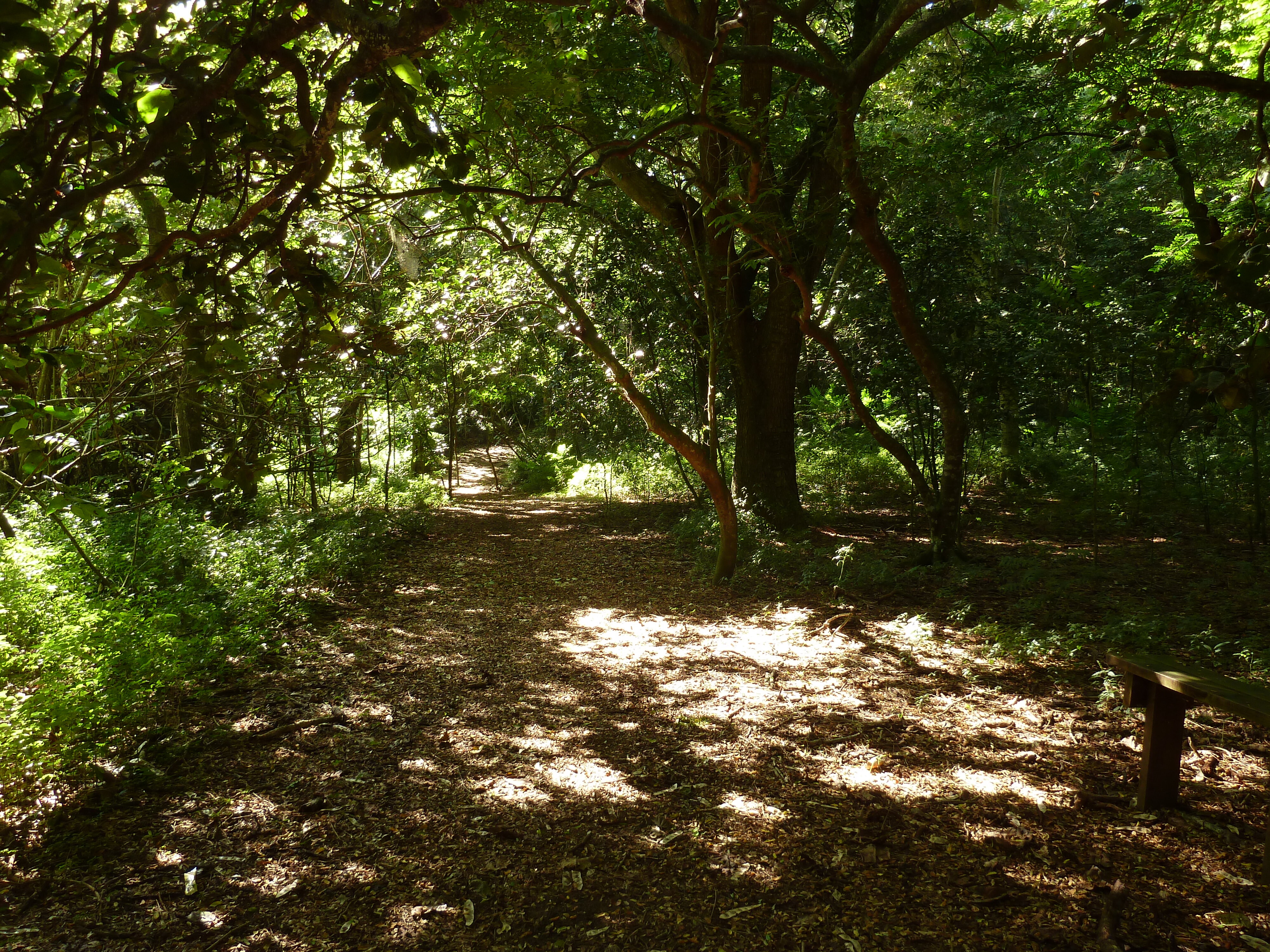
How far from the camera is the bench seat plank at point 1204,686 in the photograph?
2518 mm

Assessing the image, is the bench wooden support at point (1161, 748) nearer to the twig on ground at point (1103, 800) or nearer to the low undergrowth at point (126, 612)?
the twig on ground at point (1103, 800)


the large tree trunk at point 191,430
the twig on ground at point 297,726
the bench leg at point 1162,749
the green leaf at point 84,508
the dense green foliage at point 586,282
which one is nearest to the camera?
the dense green foliage at point 586,282

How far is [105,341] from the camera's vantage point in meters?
7.00

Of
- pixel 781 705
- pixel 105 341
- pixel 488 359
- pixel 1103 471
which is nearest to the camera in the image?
pixel 781 705

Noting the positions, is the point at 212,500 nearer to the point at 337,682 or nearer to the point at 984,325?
the point at 337,682

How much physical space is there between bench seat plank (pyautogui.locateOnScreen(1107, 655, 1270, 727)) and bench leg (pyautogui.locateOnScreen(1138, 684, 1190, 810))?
0.29 ft

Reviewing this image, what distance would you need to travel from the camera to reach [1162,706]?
3027mm

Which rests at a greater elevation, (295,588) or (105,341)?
(105,341)

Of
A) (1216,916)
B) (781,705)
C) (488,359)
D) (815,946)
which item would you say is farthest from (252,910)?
(488,359)

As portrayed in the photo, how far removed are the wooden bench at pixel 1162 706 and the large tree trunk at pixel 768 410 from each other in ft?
19.0

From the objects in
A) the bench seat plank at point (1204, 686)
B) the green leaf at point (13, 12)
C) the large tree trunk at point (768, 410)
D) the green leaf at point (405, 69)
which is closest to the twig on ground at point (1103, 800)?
the bench seat plank at point (1204, 686)

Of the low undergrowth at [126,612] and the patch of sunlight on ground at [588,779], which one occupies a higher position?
the low undergrowth at [126,612]

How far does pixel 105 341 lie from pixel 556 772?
20.7ft

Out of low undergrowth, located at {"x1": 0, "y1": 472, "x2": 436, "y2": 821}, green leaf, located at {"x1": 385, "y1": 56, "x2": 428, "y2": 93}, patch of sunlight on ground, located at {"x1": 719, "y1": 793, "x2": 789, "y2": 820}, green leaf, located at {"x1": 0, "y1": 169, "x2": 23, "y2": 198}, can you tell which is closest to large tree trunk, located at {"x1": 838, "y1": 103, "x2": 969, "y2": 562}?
green leaf, located at {"x1": 385, "y1": 56, "x2": 428, "y2": 93}
